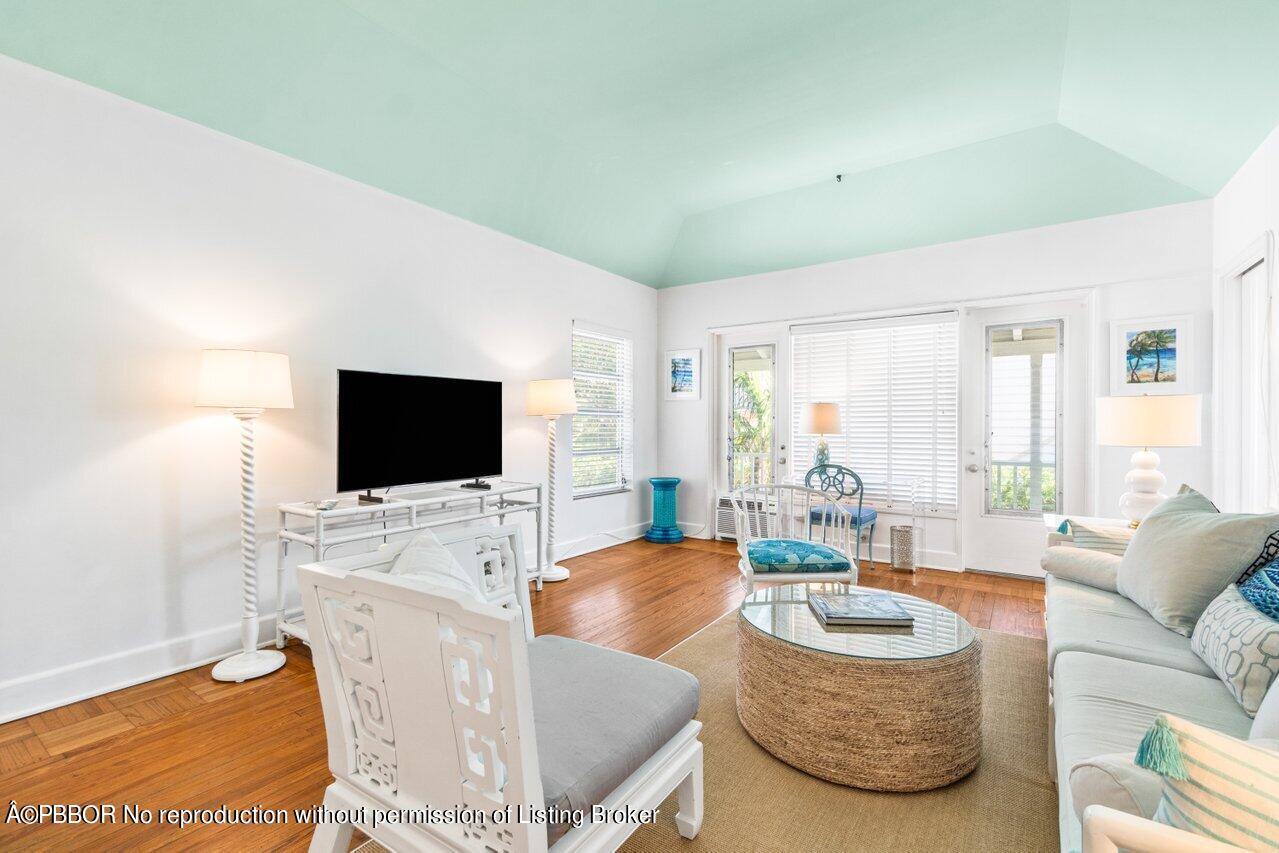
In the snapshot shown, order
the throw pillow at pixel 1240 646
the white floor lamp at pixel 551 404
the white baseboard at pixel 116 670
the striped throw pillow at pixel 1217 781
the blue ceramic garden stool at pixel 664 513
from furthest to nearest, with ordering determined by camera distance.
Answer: the blue ceramic garden stool at pixel 664 513 < the white floor lamp at pixel 551 404 < the white baseboard at pixel 116 670 < the throw pillow at pixel 1240 646 < the striped throw pillow at pixel 1217 781

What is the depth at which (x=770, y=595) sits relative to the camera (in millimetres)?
2551

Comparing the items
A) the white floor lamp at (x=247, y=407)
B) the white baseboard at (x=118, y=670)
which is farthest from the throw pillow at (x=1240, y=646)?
the white baseboard at (x=118, y=670)

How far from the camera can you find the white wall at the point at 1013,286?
12.6ft

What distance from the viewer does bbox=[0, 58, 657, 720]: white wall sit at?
241 cm

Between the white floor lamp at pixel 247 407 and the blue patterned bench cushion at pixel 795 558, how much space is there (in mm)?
2485

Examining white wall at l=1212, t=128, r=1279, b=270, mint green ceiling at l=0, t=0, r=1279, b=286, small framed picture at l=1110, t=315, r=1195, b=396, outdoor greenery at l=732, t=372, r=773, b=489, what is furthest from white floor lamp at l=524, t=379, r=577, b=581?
white wall at l=1212, t=128, r=1279, b=270

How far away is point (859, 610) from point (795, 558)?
0.91 m

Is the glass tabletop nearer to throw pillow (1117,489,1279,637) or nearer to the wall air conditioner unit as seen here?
throw pillow (1117,489,1279,637)

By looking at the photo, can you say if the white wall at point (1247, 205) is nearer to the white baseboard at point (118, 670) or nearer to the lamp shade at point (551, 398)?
the lamp shade at point (551, 398)

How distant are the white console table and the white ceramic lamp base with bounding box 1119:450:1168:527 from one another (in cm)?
356

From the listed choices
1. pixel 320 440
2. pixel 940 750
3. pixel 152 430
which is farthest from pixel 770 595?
pixel 152 430

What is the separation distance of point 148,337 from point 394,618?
2590 millimetres

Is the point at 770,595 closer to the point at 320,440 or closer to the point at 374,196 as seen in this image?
the point at 320,440

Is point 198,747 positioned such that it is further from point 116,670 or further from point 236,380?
point 236,380
